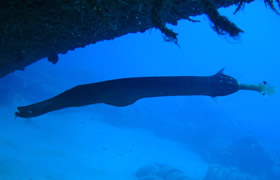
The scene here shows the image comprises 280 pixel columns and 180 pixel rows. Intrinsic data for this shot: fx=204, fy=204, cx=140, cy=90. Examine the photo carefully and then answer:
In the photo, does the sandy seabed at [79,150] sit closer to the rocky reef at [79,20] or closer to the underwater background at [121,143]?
the underwater background at [121,143]

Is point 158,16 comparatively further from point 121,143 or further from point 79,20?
point 121,143

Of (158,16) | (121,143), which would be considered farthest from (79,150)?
(158,16)

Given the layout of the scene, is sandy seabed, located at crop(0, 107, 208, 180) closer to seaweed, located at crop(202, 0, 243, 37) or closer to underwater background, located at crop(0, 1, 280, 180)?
underwater background, located at crop(0, 1, 280, 180)

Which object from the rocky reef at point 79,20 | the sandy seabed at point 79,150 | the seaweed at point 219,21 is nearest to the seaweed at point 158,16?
the rocky reef at point 79,20

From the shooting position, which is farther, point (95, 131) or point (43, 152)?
point (95, 131)

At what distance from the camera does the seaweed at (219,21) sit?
7.50 feet

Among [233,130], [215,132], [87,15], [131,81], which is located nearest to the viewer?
[87,15]

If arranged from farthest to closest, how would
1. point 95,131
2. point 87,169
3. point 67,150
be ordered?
→ point 95,131, point 67,150, point 87,169

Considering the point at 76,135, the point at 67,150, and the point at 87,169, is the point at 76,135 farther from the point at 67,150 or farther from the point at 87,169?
the point at 87,169

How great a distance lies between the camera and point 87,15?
9.21ft

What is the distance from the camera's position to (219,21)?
Answer: 2.34 m

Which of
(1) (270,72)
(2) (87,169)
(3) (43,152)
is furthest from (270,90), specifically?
(1) (270,72)

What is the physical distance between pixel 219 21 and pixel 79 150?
16367 millimetres

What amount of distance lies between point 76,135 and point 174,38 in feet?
62.4
